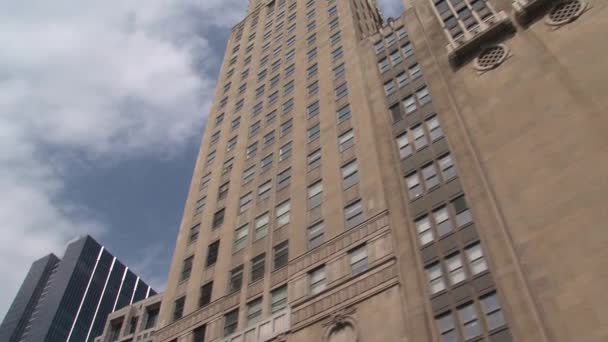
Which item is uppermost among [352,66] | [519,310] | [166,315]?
[352,66]

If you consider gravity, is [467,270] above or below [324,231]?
below

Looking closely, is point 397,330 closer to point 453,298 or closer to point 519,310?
point 453,298

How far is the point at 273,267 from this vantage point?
39.8 m

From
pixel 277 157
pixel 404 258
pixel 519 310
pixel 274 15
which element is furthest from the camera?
pixel 274 15

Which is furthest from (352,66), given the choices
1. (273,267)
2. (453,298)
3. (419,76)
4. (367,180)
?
(453,298)

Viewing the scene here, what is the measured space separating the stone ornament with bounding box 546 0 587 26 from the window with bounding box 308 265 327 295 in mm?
23283

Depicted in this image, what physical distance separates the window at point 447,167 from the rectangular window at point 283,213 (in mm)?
12049

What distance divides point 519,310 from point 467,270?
3.99 m

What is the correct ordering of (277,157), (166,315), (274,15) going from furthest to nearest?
(274,15)
(277,157)
(166,315)

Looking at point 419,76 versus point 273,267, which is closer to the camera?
point 273,267

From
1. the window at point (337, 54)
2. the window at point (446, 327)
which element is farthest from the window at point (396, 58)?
the window at point (446, 327)

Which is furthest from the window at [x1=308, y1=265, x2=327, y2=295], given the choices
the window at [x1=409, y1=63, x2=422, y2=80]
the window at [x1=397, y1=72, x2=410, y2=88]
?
the window at [x1=409, y1=63, x2=422, y2=80]

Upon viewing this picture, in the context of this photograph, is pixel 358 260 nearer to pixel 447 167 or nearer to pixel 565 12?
pixel 447 167

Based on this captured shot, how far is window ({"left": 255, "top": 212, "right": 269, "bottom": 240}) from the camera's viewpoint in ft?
143
